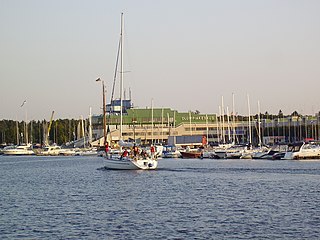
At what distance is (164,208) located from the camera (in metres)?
46.7

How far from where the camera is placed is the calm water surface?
36.8 metres

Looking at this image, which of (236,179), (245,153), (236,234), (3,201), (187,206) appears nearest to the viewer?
(236,234)

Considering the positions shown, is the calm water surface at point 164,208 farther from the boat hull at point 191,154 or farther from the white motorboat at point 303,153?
the boat hull at point 191,154

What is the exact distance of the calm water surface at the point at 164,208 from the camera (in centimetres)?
3681

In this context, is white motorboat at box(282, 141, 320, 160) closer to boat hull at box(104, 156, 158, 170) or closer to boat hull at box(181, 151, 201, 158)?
boat hull at box(181, 151, 201, 158)

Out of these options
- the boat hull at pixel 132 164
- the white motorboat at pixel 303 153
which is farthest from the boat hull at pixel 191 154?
the boat hull at pixel 132 164

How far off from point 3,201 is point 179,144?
135198mm

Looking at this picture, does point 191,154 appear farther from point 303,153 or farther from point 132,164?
point 132,164

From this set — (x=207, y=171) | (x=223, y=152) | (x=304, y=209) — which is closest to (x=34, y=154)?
(x=223, y=152)

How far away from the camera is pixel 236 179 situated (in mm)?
71688

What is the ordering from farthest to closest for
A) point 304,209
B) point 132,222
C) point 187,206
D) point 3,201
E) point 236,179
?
point 236,179, point 3,201, point 187,206, point 304,209, point 132,222

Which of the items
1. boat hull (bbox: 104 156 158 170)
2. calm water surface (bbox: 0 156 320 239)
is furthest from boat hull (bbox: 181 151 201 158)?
calm water surface (bbox: 0 156 320 239)

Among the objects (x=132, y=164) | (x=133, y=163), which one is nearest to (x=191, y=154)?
(x=132, y=164)

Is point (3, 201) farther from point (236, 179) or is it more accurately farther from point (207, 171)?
point (207, 171)
